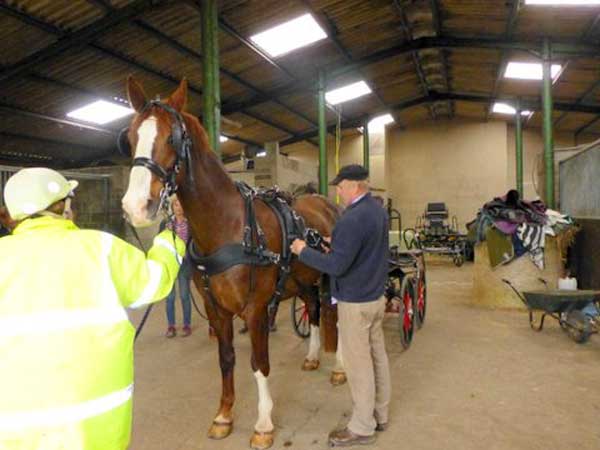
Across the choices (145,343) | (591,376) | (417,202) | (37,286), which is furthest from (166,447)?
(417,202)

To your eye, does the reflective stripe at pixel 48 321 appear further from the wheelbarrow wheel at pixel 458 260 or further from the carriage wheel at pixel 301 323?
the wheelbarrow wheel at pixel 458 260

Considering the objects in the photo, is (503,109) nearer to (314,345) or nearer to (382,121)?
(382,121)

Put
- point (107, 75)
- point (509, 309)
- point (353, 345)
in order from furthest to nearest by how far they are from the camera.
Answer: point (107, 75), point (509, 309), point (353, 345)

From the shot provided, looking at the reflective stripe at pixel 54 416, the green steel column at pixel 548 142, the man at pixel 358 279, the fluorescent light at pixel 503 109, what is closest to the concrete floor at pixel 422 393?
the man at pixel 358 279

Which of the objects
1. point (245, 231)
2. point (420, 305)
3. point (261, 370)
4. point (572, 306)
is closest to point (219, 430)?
point (261, 370)

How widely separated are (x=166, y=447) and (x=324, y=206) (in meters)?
2.34

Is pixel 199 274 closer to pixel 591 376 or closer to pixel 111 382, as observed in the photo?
pixel 111 382

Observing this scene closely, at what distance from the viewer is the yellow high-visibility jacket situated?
3.72ft

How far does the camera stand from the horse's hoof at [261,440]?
2.51 metres

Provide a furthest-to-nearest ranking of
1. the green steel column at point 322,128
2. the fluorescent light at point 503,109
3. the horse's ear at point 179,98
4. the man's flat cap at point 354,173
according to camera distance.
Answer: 1. the fluorescent light at point 503,109
2. the green steel column at point 322,128
3. the man's flat cap at point 354,173
4. the horse's ear at point 179,98

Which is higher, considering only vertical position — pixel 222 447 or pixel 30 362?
pixel 30 362

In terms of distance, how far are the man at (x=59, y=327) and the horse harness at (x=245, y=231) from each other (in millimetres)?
660

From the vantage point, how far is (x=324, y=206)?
4.05m

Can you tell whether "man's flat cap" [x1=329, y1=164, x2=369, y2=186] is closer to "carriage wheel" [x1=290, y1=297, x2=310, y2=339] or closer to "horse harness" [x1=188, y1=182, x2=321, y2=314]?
"horse harness" [x1=188, y1=182, x2=321, y2=314]
